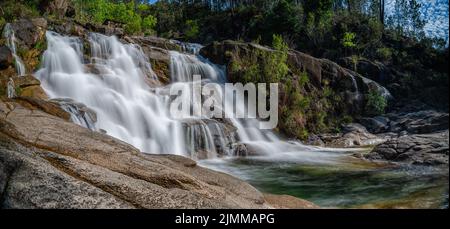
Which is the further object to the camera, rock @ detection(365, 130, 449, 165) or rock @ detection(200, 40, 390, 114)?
rock @ detection(200, 40, 390, 114)

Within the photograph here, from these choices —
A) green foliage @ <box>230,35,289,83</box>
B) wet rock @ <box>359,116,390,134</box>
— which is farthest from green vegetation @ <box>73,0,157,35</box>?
wet rock @ <box>359,116,390,134</box>

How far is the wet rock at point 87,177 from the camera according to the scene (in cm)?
390

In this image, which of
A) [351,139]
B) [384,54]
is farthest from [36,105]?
[384,54]

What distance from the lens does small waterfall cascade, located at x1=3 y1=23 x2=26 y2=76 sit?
1664cm

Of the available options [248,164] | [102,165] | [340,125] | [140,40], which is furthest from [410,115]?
[102,165]

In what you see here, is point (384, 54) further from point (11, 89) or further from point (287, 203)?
point (287, 203)

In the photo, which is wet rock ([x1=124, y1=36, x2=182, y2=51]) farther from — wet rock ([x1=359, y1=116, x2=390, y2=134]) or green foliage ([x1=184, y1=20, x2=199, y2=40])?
green foliage ([x1=184, y1=20, x2=199, y2=40])

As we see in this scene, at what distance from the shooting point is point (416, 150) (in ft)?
41.1

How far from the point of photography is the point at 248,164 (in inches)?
567

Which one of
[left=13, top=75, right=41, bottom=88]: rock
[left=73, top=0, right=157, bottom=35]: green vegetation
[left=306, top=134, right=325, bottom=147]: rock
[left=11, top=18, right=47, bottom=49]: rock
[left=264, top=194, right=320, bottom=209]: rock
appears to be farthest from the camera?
[left=73, top=0, right=157, bottom=35]: green vegetation

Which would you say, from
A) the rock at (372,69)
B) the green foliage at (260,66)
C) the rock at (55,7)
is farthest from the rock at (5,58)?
the rock at (372,69)

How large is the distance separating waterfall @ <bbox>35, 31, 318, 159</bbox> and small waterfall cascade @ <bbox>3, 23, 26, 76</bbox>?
792 millimetres
